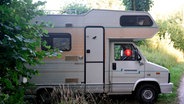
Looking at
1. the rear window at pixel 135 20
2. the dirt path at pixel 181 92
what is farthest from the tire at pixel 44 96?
the dirt path at pixel 181 92

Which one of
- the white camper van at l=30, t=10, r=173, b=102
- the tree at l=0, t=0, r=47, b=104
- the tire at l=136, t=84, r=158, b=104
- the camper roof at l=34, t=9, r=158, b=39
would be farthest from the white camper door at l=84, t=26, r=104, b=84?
the tree at l=0, t=0, r=47, b=104

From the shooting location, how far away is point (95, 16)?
8.58 m

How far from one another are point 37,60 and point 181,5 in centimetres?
3574

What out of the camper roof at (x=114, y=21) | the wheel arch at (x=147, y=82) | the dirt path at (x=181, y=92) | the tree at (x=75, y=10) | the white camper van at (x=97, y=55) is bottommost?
the dirt path at (x=181, y=92)

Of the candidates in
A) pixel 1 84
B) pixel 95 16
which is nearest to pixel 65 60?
pixel 95 16

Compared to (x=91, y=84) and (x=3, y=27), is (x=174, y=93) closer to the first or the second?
(x=91, y=84)

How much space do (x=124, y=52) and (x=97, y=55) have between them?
89 centimetres

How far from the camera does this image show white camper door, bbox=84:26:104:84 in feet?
28.0

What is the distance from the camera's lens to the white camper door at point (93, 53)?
8523 millimetres

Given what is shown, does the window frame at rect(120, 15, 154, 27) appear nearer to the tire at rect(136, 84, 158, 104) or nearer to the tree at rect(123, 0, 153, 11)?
the tire at rect(136, 84, 158, 104)

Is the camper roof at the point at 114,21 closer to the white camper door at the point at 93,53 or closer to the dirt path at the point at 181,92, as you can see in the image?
the white camper door at the point at 93,53

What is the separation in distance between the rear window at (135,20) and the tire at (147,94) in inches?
77.0

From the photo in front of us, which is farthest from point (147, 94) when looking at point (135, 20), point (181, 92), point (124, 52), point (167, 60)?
point (167, 60)

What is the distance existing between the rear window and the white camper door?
72cm
